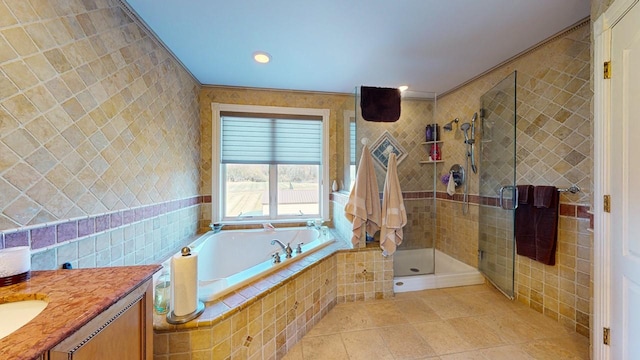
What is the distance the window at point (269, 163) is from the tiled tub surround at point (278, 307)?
100 cm

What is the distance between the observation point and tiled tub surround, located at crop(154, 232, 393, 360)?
3.69ft

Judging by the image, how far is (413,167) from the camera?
289 cm

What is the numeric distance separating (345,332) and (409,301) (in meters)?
0.77

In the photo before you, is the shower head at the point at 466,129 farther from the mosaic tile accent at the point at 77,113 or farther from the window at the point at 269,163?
the mosaic tile accent at the point at 77,113

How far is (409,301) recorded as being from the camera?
219 cm

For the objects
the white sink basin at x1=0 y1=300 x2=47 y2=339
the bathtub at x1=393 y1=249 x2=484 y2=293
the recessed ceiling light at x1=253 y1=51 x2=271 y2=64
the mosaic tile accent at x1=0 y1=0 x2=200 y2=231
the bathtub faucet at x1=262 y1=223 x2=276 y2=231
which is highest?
the recessed ceiling light at x1=253 y1=51 x2=271 y2=64

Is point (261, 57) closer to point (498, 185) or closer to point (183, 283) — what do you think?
point (183, 283)

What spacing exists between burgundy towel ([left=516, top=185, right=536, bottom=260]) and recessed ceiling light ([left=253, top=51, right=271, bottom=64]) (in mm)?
2567

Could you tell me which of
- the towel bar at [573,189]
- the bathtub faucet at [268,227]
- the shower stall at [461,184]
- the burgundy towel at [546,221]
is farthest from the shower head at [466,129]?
the bathtub faucet at [268,227]

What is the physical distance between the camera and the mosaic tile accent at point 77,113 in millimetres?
969

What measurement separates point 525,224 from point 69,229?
3.21 m

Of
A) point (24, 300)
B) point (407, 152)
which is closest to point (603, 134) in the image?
point (407, 152)

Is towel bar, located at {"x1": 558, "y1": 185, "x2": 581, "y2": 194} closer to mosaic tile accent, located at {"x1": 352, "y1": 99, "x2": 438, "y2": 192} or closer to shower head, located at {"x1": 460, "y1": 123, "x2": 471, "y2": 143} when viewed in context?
shower head, located at {"x1": 460, "y1": 123, "x2": 471, "y2": 143}

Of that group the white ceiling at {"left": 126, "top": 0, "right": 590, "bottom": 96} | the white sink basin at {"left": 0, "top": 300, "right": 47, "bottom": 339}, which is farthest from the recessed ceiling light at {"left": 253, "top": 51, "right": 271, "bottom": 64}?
the white sink basin at {"left": 0, "top": 300, "right": 47, "bottom": 339}
